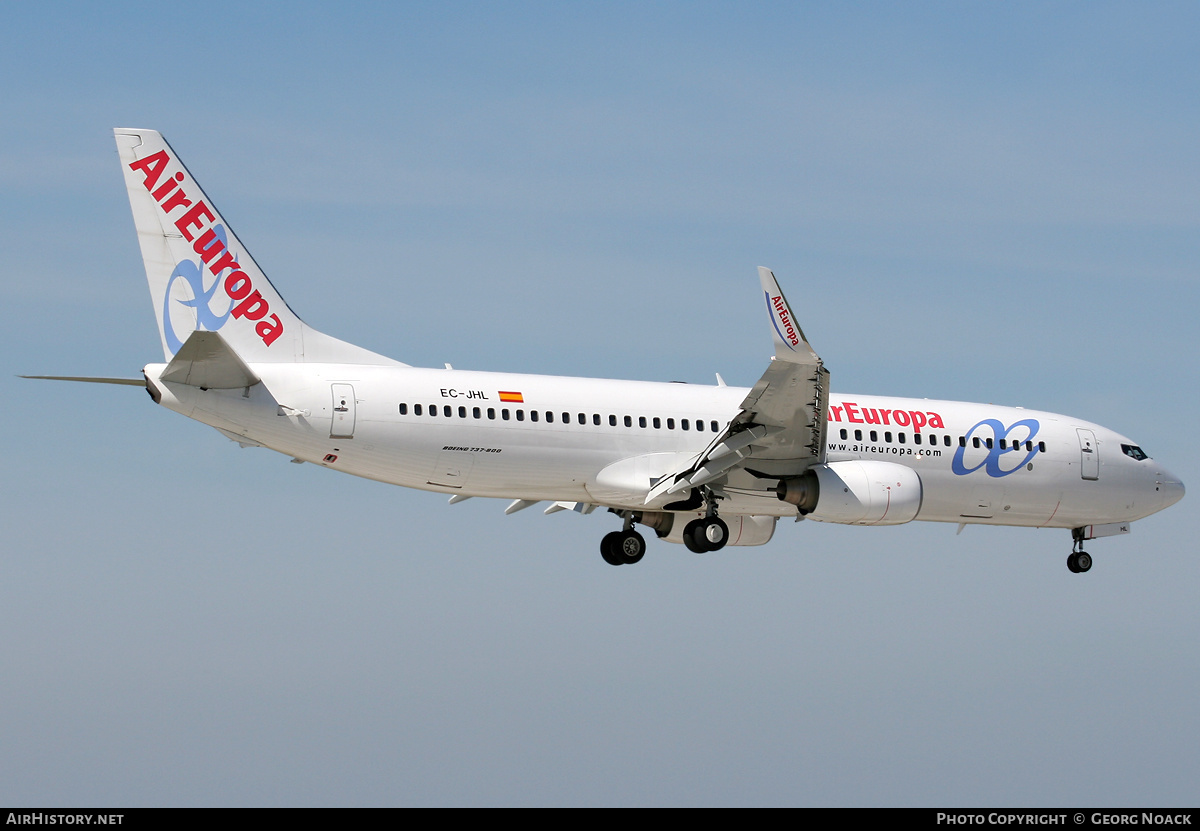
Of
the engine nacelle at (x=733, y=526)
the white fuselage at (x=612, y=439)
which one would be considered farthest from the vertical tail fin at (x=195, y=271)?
the engine nacelle at (x=733, y=526)

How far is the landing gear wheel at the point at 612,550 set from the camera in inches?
1225

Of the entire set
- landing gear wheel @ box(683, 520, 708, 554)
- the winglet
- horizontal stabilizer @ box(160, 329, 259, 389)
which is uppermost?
the winglet

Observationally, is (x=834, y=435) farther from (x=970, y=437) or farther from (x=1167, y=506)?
(x=1167, y=506)

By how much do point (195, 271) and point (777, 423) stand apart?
10916 mm

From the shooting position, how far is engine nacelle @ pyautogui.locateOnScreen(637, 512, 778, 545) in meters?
31.4

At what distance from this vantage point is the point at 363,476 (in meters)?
27.1

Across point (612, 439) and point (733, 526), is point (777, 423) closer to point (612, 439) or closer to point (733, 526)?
point (612, 439)

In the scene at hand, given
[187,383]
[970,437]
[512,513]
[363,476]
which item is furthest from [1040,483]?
[187,383]

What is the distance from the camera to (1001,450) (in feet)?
104

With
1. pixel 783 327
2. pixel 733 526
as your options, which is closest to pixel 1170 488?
pixel 733 526

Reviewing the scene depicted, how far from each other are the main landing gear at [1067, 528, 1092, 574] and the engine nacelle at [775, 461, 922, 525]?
6.65 meters

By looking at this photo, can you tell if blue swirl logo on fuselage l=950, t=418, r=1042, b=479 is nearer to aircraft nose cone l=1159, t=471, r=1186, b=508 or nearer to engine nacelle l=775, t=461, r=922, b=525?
engine nacelle l=775, t=461, r=922, b=525

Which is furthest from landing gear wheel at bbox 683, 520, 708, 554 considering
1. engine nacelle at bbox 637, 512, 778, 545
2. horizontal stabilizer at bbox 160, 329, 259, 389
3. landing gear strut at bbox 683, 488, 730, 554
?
horizontal stabilizer at bbox 160, 329, 259, 389

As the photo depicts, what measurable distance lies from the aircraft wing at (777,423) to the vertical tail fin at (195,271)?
733 cm
